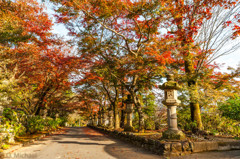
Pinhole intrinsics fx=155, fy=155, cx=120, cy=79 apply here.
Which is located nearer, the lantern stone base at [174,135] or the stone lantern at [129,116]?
the lantern stone base at [174,135]

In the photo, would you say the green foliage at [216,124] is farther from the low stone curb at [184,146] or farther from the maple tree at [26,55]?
the maple tree at [26,55]

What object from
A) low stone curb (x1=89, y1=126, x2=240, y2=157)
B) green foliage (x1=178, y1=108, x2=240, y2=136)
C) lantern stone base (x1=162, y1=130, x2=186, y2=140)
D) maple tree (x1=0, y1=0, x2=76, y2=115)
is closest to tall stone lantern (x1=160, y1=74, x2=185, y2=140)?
lantern stone base (x1=162, y1=130, x2=186, y2=140)

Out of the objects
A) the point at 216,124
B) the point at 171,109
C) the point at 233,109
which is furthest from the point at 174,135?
the point at 216,124

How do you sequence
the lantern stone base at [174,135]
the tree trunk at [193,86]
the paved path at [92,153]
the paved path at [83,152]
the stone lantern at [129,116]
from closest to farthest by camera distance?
1. the paved path at [92,153]
2. the paved path at [83,152]
3. the lantern stone base at [174,135]
4. the tree trunk at [193,86]
5. the stone lantern at [129,116]

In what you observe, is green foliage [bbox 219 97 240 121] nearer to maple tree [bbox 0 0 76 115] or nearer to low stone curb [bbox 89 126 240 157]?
low stone curb [bbox 89 126 240 157]

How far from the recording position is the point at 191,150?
691cm

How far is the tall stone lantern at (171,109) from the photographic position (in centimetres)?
763

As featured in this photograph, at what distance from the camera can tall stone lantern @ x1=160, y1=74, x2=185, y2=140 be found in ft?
25.0

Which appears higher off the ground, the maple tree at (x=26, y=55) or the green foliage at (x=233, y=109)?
the maple tree at (x=26, y=55)

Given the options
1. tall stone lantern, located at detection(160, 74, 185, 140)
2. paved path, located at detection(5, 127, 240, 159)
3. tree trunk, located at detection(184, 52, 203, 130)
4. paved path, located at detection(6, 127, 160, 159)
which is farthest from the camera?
tree trunk, located at detection(184, 52, 203, 130)

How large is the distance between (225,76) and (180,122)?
5716mm

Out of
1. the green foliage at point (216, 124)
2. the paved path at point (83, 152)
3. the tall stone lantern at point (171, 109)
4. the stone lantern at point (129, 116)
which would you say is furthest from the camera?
the stone lantern at point (129, 116)

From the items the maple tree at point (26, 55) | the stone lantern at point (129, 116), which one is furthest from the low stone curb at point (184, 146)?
the maple tree at point (26, 55)

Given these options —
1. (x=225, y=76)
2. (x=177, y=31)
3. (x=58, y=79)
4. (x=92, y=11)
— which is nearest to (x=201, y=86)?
(x=225, y=76)
